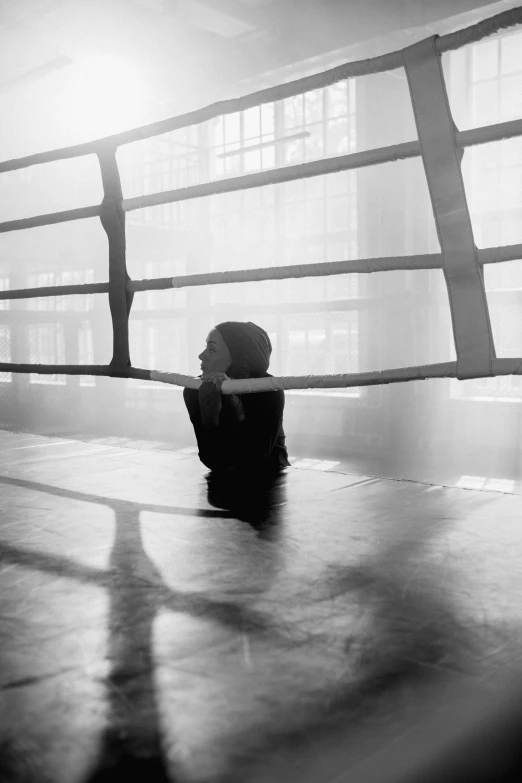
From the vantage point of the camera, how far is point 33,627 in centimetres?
66

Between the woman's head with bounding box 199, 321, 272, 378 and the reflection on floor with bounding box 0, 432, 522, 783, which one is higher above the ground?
the woman's head with bounding box 199, 321, 272, 378

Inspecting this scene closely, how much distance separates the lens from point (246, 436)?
1656 mm

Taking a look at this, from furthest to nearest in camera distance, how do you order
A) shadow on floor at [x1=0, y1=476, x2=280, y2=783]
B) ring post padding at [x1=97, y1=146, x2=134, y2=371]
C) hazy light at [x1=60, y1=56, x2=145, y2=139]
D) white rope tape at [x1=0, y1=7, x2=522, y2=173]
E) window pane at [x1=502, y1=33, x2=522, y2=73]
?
hazy light at [x1=60, y1=56, x2=145, y2=139]
window pane at [x1=502, y1=33, x2=522, y2=73]
ring post padding at [x1=97, y1=146, x2=134, y2=371]
white rope tape at [x1=0, y1=7, x2=522, y2=173]
shadow on floor at [x1=0, y1=476, x2=280, y2=783]

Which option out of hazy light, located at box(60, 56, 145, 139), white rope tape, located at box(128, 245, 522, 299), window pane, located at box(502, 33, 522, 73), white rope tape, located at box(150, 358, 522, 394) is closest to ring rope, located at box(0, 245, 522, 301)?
white rope tape, located at box(128, 245, 522, 299)

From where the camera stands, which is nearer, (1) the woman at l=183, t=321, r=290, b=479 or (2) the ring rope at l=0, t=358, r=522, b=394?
(2) the ring rope at l=0, t=358, r=522, b=394

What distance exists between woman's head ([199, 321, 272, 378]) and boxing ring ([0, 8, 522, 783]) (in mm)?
394

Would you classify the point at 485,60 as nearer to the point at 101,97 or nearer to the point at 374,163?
the point at 101,97

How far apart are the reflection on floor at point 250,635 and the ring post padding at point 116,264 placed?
0.43 m

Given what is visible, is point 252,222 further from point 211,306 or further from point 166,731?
point 166,731

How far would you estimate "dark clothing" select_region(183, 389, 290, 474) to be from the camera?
1.58 meters

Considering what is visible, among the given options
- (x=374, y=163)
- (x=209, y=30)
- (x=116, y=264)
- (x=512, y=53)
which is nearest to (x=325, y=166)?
(x=374, y=163)

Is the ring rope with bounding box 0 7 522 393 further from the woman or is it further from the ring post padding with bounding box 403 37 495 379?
the woman

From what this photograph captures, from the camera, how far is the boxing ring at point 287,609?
1.50 feet

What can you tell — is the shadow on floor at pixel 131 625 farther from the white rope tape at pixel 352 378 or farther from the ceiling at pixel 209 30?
the ceiling at pixel 209 30
